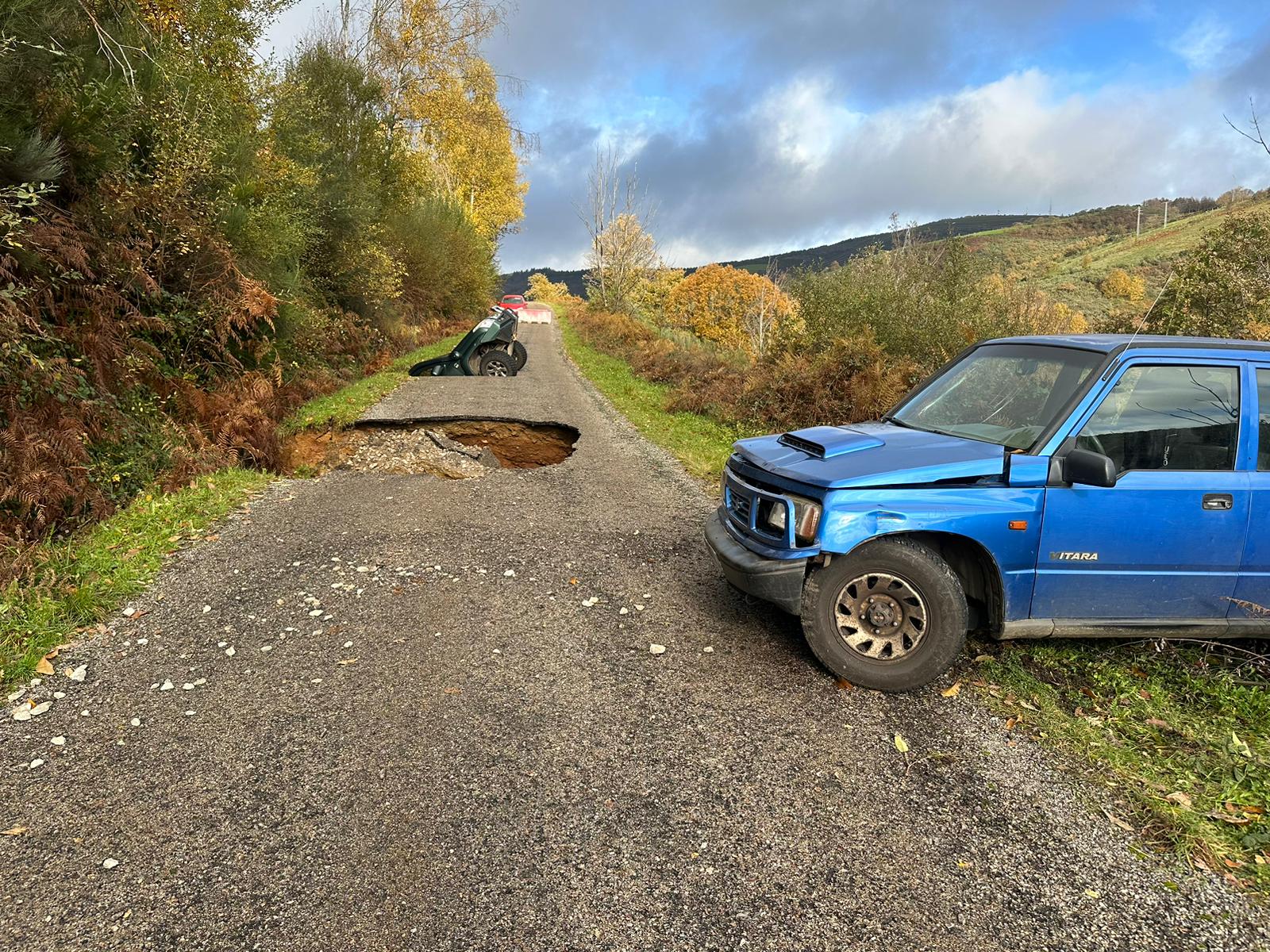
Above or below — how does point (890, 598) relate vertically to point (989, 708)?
above

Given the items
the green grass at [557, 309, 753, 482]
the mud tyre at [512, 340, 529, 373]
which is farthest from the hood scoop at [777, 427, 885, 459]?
the mud tyre at [512, 340, 529, 373]

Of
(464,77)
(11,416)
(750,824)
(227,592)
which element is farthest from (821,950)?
(464,77)

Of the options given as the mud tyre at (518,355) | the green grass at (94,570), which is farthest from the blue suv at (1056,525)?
the mud tyre at (518,355)

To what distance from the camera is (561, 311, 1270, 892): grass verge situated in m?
2.79

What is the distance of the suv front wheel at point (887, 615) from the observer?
3605 mm

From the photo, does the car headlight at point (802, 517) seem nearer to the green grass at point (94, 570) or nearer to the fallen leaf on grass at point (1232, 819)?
the fallen leaf on grass at point (1232, 819)

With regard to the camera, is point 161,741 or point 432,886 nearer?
point 432,886

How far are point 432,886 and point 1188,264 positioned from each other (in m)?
19.4

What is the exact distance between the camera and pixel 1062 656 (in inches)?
164

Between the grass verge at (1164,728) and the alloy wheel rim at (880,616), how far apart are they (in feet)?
1.89

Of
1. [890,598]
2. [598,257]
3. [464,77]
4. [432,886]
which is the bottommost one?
[432,886]

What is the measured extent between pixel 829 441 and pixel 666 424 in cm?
873

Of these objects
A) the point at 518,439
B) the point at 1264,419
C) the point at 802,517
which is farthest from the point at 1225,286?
the point at 802,517

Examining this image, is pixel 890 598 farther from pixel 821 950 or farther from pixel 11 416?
pixel 11 416
